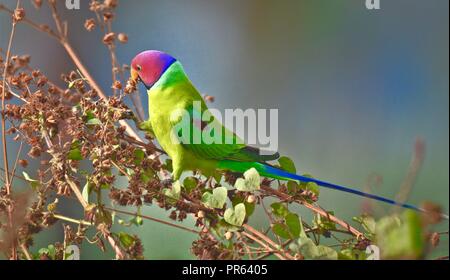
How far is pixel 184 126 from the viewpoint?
33.5 inches

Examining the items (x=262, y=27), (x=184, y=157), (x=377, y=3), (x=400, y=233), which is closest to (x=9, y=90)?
(x=184, y=157)

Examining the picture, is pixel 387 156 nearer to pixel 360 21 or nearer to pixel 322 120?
pixel 322 120

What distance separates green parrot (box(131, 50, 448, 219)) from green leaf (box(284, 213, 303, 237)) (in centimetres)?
15

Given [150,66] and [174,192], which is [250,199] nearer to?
[174,192]

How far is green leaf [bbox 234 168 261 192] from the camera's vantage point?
0.62m

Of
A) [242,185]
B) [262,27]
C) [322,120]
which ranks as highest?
[262,27]

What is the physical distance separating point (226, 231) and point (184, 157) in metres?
0.22

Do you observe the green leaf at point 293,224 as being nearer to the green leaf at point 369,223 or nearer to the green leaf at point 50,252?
the green leaf at point 369,223

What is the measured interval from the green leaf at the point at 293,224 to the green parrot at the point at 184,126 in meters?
0.15

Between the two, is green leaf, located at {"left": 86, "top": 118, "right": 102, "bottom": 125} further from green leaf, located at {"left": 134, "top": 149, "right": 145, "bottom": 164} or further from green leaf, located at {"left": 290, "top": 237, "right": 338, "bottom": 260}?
green leaf, located at {"left": 290, "top": 237, "right": 338, "bottom": 260}

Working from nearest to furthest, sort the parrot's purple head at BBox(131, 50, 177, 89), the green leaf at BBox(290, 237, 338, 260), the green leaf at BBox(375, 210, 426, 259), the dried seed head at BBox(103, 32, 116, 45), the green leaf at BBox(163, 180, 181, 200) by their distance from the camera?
the green leaf at BBox(375, 210, 426, 259)
the green leaf at BBox(290, 237, 338, 260)
the green leaf at BBox(163, 180, 181, 200)
the dried seed head at BBox(103, 32, 116, 45)
the parrot's purple head at BBox(131, 50, 177, 89)

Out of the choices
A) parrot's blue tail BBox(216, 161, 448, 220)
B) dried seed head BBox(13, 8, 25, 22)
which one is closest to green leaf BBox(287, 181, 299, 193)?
parrot's blue tail BBox(216, 161, 448, 220)

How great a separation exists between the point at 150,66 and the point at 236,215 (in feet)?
1.19

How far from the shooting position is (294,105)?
1.08 m
